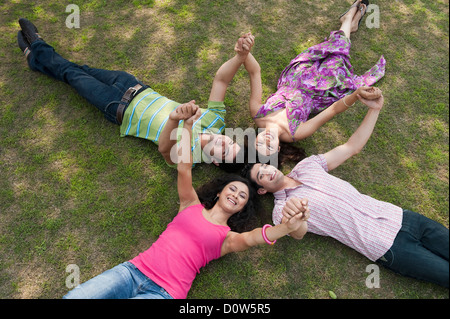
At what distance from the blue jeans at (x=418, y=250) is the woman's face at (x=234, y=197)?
1.61 m

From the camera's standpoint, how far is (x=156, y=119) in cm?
407

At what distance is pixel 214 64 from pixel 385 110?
8.40 feet

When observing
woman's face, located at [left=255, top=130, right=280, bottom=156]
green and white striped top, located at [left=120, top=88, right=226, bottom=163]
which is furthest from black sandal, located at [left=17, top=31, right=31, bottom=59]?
woman's face, located at [left=255, top=130, right=280, bottom=156]

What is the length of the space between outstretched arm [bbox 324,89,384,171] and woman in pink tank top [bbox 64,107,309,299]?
1103 mm

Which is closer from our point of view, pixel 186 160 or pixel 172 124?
pixel 186 160

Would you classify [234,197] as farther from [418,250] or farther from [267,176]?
[418,250]

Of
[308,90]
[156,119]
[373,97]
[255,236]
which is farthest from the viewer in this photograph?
[308,90]

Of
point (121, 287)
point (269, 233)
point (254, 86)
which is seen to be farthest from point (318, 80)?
point (121, 287)

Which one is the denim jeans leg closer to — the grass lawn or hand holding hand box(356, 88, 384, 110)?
the grass lawn

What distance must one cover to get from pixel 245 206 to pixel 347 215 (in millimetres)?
1106

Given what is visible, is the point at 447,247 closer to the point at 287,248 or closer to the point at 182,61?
the point at 287,248

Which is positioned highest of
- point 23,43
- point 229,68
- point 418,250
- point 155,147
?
point 23,43

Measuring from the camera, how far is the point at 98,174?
4.07 meters

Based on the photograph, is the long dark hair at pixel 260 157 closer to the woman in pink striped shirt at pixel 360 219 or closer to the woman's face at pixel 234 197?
the woman in pink striped shirt at pixel 360 219
